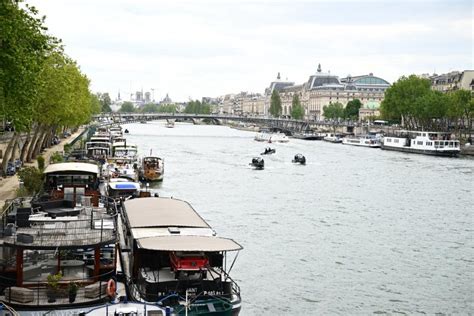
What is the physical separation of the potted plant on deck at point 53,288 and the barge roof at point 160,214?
3.53m

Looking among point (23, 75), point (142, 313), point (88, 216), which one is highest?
point (23, 75)

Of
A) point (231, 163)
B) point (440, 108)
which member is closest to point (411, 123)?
point (440, 108)

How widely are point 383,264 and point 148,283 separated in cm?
1217

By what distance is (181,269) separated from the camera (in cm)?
1595

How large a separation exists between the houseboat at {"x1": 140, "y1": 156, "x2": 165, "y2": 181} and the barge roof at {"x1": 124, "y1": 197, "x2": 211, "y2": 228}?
996 inches

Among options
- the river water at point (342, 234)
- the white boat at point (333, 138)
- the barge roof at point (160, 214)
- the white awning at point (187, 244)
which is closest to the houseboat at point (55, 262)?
the white awning at point (187, 244)

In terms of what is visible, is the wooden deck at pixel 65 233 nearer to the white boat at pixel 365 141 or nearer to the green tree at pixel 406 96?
the white boat at pixel 365 141

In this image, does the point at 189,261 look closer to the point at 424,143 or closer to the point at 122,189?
the point at 122,189

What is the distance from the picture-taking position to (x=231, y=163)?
218 ft

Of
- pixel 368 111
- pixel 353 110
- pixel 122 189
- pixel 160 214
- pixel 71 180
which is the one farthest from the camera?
pixel 368 111

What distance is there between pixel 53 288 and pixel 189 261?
3.09 m

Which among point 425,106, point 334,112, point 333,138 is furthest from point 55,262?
point 334,112

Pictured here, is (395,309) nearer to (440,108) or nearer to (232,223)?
(232,223)

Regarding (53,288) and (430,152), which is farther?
(430,152)
